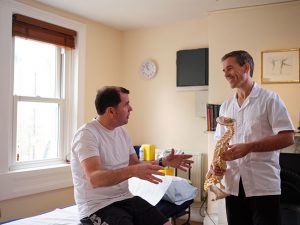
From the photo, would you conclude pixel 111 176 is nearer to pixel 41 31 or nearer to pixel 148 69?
pixel 41 31

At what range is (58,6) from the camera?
3.48 meters

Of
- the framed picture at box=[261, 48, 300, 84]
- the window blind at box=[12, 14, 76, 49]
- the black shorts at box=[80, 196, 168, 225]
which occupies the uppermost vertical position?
the window blind at box=[12, 14, 76, 49]

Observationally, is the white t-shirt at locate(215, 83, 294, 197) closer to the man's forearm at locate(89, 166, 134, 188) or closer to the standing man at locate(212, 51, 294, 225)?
the standing man at locate(212, 51, 294, 225)

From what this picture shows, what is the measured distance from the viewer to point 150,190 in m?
2.89

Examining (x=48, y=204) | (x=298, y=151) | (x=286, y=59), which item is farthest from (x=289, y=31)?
(x=48, y=204)

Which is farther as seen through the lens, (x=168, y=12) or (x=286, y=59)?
(x=168, y=12)

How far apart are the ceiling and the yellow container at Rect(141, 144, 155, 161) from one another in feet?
5.06

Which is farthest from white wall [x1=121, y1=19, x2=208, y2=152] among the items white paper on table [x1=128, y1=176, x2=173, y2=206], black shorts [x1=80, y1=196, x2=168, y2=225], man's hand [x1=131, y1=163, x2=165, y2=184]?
man's hand [x1=131, y1=163, x2=165, y2=184]

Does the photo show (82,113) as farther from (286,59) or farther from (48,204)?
(286,59)

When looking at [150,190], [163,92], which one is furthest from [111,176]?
[163,92]

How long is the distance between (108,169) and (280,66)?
7.58ft

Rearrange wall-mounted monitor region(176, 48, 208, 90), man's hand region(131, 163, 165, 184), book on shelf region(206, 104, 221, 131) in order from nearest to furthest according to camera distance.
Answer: man's hand region(131, 163, 165, 184) < book on shelf region(206, 104, 221, 131) < wall-mounted monitor region(176, 48, 208, 90)

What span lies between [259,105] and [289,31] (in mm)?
1904

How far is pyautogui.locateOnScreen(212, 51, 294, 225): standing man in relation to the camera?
1630 millimetres
